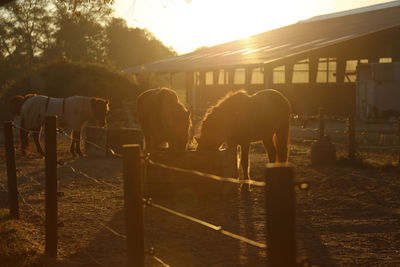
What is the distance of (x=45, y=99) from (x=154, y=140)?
18.6 ft

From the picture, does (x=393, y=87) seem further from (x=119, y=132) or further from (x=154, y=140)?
(x=154, y=140)

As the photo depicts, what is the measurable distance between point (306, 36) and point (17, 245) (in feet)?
90.7

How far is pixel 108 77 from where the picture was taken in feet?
71.3

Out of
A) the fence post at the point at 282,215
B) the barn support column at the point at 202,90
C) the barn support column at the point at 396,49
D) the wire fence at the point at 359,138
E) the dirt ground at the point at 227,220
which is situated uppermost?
the barn support column at the point at 396,49

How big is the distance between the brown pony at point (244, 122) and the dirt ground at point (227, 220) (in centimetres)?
65

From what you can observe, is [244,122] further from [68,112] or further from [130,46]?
[130,46]

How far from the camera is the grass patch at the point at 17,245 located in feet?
16.3

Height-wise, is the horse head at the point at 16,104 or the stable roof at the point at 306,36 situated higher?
the stable roof at the point at 306,36

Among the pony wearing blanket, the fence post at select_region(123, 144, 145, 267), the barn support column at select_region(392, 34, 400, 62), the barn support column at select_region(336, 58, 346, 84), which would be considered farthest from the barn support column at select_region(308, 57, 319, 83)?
the fence post at select_region(123, 144, 145, 267)

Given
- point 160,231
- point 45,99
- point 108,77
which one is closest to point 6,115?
point 108,77

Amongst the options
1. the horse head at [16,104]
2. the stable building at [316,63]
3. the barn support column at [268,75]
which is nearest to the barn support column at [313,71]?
the stable building at [316,63]

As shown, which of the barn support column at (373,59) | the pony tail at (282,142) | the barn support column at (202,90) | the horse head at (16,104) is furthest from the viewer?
the barn support column at (202,90)

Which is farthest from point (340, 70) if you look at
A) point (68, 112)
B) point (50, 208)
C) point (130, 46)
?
point (130, 46)

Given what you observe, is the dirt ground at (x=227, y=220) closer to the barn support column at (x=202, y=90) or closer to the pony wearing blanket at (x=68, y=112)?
the pony wearing blanket at (x=68, y=112)
